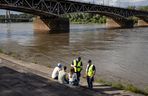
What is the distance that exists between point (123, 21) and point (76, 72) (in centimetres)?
10713

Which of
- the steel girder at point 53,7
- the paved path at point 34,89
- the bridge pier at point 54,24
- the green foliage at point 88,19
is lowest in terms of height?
the green foliage at point 88,19

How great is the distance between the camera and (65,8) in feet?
290

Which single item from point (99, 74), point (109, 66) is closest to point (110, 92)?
point (99, 74)

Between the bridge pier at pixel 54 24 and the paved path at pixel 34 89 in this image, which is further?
the bridge pier at pixel 54 24

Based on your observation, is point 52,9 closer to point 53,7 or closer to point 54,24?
point 53,7

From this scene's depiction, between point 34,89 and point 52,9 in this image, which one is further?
point 52,9

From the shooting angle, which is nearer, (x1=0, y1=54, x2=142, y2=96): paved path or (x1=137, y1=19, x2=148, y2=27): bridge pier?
(x1=0, y1=54, x2=142, y2=96): paved path

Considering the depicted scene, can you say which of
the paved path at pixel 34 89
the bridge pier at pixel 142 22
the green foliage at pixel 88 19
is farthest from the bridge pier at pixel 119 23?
the paved path at pixel 34 89

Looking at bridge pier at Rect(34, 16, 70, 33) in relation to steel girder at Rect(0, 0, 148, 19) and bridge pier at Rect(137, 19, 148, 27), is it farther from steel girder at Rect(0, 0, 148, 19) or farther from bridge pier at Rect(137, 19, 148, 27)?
bridge pier at Rect(137, 19, 148, 27)

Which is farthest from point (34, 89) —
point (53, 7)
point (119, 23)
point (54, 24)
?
point (119, 23)

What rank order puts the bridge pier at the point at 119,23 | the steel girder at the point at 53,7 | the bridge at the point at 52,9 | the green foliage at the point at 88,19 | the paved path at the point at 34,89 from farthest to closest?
the green foliage at the point at 88,19 < the bridge pier at the point at 119,23 < the bridge at the point at 52,9 < the steel girder at the point at 53,7 < the paved path at the point at 34,89

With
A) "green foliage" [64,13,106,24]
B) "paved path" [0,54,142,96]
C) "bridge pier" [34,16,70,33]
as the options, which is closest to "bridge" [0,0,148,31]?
"bridge pier" [34,16,70,33]

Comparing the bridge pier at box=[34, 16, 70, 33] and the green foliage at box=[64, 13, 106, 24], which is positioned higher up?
the bridge pier at box=[34, 16, 70, 33]

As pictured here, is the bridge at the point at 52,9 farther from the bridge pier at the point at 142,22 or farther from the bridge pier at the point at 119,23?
the bridge pier at the point at 142,22
